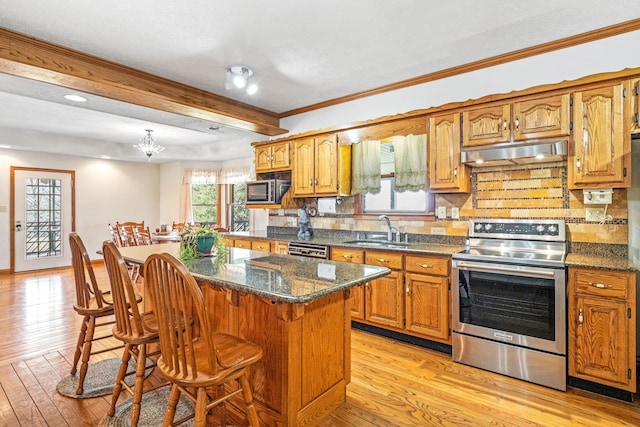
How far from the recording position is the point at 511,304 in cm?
261

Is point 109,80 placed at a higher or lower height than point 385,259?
higher

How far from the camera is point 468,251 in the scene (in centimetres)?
301

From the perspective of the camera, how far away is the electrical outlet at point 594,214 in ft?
8.91

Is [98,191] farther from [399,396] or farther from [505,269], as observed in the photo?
[505,269]

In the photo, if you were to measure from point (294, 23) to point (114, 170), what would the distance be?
22.1 ft

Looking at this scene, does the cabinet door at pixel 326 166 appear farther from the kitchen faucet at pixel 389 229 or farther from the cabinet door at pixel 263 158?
the cabinet door at pixel 263 158

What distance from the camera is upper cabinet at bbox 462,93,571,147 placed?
8.65 ft

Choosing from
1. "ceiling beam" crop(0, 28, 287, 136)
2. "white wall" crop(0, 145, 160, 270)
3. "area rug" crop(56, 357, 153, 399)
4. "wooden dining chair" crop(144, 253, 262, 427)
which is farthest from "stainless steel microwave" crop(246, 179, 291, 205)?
"white wall" crop(0, 145, 160, 270)

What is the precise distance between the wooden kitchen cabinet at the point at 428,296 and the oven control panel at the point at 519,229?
58cm

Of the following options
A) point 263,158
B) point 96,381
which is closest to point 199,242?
point 96,381

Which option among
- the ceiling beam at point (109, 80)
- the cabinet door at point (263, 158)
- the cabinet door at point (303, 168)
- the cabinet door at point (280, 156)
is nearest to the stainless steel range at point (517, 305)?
the cabinet door at point (303, 168)

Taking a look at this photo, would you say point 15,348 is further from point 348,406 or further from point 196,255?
point 348,406

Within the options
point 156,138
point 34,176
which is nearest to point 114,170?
point 34,176

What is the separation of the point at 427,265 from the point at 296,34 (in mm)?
2164
